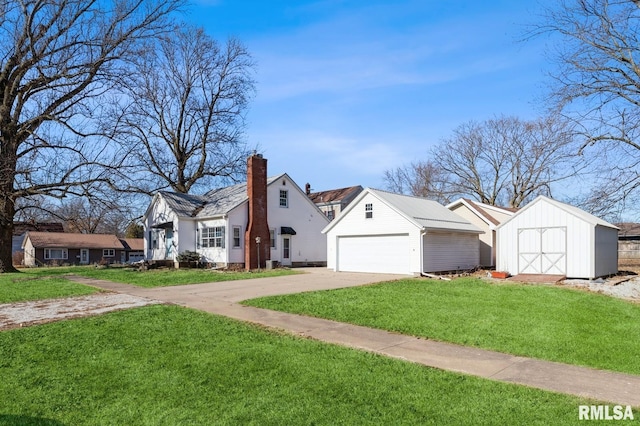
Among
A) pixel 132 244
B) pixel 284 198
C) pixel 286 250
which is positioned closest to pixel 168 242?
pixel 286 250

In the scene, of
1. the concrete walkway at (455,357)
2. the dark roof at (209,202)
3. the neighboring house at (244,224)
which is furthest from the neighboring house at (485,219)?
the concrete walkway at (455,357)

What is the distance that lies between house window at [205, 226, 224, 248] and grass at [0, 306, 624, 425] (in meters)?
19.1

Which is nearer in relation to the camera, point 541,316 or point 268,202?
point 541,316

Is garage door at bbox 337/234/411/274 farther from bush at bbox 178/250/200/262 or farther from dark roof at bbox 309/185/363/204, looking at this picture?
dark roof at bbox 309/185/363/204

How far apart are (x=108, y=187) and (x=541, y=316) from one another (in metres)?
23.4

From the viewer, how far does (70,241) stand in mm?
55781

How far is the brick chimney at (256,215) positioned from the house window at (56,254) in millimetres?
39595

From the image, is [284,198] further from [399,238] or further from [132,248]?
[132,248]

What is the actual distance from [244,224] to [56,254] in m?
39.7

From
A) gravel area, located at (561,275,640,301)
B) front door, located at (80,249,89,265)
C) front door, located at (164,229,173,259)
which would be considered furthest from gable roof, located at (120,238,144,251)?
gravel area, located at (561,275,640,301)

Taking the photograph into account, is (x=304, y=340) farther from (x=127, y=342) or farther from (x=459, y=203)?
(x=459, y=203)

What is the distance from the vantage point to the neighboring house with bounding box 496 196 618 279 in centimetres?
1902

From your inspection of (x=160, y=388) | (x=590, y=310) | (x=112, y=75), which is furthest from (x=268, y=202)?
(x=160, y=388)

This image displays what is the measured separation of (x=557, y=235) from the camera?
1983 centimetres
